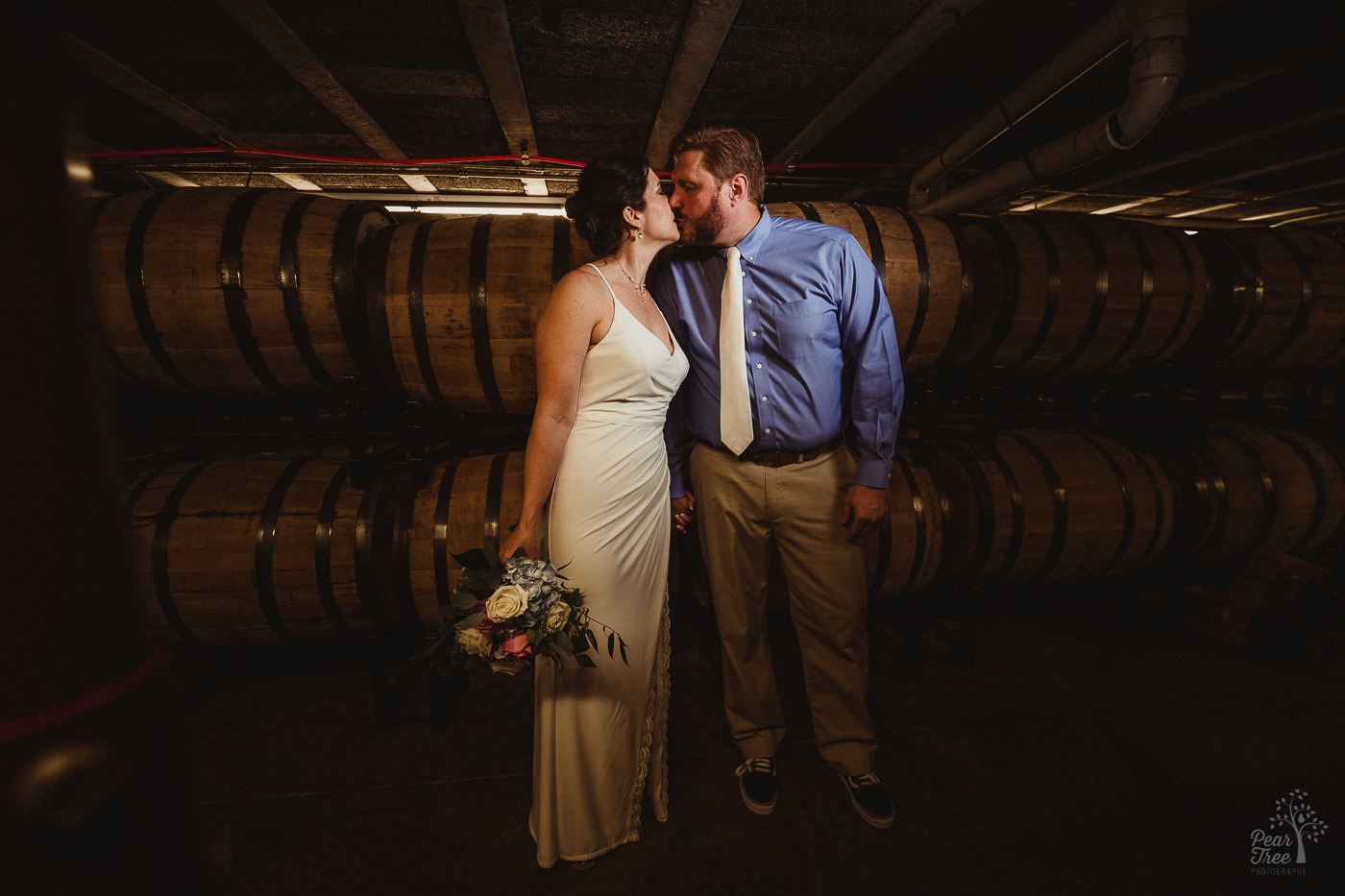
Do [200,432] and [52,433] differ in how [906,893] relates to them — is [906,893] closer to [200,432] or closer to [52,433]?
[52,433]

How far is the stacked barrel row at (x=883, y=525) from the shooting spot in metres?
2.37

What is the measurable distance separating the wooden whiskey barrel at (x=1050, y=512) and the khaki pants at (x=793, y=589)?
1.00 m

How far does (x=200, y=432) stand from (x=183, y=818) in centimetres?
369

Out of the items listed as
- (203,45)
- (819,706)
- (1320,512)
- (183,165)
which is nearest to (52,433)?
(819,706)

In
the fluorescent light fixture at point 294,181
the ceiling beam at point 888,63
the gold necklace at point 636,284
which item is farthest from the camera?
the fluorescent light fixture at point 294,181

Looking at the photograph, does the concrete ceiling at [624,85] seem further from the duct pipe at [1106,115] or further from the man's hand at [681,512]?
the man's hand at [681,512]

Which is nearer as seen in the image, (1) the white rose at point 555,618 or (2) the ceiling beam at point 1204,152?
(1) the white rose at point 555,618

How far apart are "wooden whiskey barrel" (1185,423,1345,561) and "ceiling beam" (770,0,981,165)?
2837mm

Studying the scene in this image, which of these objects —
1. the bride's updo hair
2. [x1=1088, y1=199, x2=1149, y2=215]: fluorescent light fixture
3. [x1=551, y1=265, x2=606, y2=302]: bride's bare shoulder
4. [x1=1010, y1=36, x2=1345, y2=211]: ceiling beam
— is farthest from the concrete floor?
[x1=1088, y1=199, x2=1149, y2=215]: fluorescent light fixture

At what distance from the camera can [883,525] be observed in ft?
8.60

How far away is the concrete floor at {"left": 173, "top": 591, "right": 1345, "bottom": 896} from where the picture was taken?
6.11 ft

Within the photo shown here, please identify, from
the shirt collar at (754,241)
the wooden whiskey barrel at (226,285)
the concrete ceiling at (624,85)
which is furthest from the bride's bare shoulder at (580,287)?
the concrete ceiling at (624,85)

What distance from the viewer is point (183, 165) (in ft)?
11.3

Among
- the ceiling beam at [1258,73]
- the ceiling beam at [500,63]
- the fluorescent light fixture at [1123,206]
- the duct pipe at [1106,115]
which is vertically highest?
the fluorescent light fixture at [1123,206]
